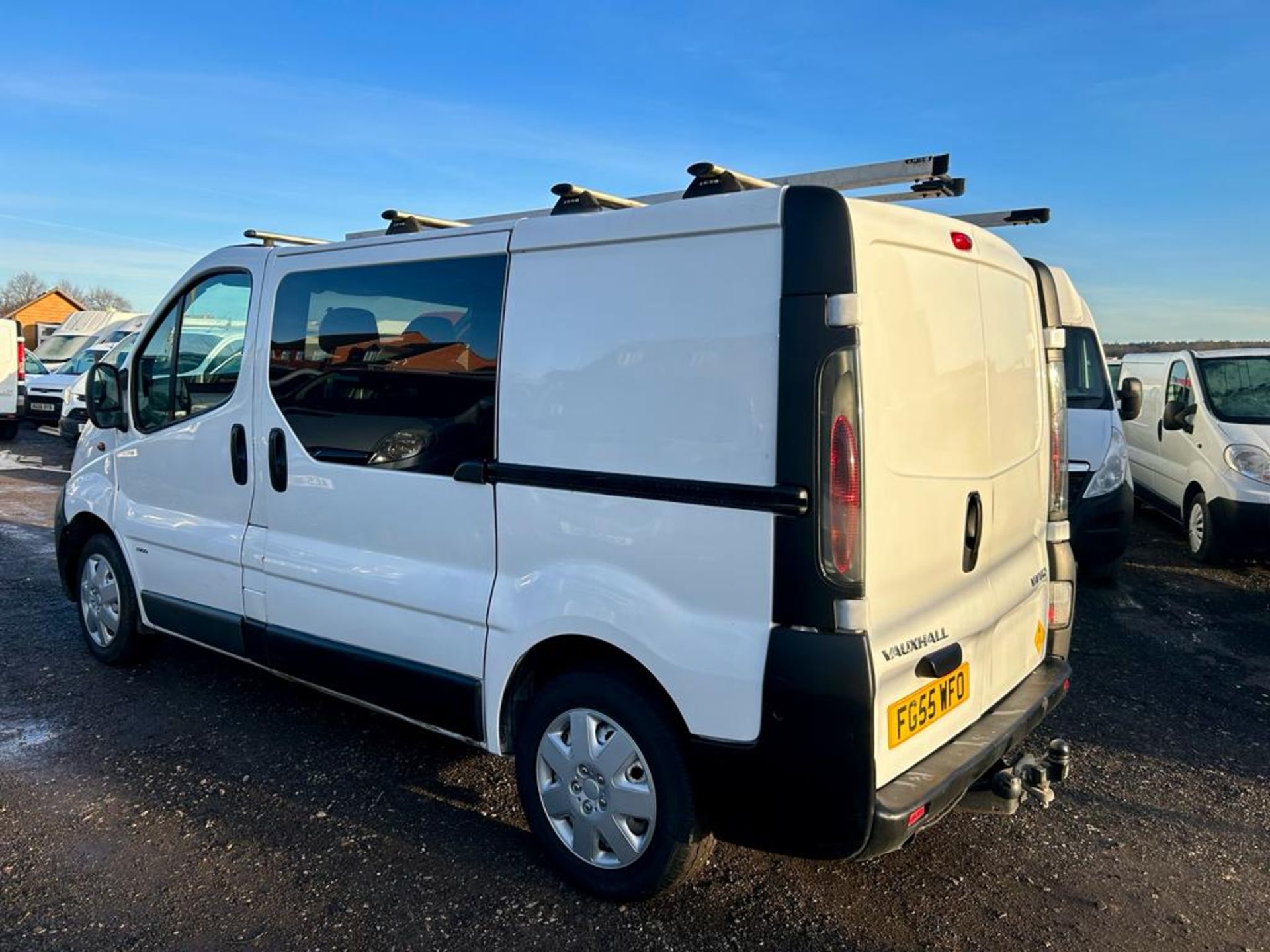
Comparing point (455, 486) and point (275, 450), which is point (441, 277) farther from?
point (275, 450)

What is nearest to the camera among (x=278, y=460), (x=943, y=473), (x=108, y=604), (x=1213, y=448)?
(x=943, y=473)

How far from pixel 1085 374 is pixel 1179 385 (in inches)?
85.9

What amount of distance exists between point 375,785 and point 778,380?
2.45 m

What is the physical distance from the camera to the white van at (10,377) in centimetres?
1659

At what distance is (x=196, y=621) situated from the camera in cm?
444

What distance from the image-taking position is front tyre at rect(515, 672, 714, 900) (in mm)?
2799

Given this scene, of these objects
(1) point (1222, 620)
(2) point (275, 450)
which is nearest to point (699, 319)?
(2) point (275, 450)

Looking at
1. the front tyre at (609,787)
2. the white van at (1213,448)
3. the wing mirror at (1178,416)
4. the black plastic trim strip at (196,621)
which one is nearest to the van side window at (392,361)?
the front tyre at (609,787)

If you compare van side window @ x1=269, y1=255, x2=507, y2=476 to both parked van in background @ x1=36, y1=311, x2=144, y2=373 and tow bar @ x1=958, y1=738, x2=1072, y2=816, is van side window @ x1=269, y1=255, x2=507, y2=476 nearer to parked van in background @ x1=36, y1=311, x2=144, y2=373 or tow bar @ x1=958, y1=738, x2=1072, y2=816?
tow bar @ x1=958, y1=738, x2=1072, y2=816

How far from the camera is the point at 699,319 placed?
267cm

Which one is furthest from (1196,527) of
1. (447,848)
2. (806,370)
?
(447,848)

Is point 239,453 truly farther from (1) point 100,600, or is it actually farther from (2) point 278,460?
(1) point 100,600

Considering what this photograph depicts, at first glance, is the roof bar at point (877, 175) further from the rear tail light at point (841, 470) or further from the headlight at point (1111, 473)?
the headlight at point (1111, 473)

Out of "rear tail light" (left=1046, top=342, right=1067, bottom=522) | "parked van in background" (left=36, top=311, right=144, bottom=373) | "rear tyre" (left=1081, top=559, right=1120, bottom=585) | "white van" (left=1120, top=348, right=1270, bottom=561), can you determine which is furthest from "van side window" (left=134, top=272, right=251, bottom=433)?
"parked van in background" (left=36, top=311, right=144, bottom=373)
